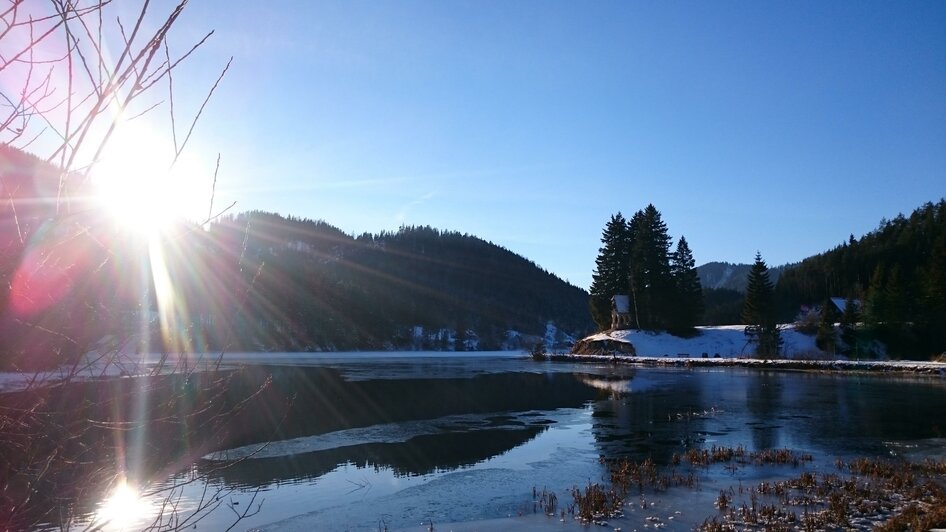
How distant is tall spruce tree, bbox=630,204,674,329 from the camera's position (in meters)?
79.3

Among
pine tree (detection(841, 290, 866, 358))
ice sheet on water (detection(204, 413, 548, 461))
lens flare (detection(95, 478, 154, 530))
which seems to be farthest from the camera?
pine tree (detection(841, 290, 866, 358))

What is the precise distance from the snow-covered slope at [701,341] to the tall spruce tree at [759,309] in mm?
1650

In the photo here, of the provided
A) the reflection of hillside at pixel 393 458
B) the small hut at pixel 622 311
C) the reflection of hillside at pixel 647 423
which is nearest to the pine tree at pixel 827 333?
the small hut at pixel 622 311

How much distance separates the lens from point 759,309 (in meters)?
70.2

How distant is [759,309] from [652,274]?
48.3 ft

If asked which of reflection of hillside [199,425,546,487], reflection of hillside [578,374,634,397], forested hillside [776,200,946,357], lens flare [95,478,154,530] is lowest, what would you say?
reflection of hillside [578,374,634,397]

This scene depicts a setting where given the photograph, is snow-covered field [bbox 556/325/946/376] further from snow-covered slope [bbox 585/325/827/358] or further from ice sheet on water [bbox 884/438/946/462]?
ice sheet on water [bbox 884/438/946/462]

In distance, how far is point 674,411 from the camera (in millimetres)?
26891

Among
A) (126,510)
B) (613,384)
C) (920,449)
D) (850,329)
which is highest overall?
(850,329)

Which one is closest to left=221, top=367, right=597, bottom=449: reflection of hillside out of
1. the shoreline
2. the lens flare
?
the lens flare

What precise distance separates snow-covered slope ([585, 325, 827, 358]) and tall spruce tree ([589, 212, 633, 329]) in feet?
19.8

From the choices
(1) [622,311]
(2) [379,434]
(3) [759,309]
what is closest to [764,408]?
(2) [379,434]

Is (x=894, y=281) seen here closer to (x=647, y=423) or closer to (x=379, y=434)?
(x=647, y=423)

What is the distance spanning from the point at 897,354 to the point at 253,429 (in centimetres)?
6306
